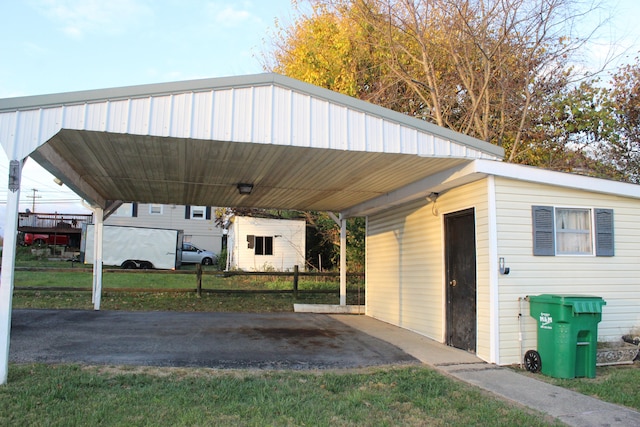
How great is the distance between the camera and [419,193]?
8.93m

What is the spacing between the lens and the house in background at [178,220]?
31203mm

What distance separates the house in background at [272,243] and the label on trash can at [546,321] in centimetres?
1705

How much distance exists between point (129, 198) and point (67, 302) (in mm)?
3345

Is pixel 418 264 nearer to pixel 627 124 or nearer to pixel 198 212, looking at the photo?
pixel 627 124

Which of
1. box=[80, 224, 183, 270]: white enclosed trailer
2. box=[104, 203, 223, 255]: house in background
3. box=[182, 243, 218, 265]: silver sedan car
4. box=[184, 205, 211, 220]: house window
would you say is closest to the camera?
box=[80, 224, 183, 270]: white enclosed trailer

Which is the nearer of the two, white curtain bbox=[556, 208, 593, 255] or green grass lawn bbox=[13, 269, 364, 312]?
white curtain bbox=[556, 208, 593, 255]

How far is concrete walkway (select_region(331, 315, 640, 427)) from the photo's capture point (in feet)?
15.4

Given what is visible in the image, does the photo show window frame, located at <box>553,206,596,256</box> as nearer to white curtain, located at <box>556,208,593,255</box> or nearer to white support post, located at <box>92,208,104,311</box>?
white curtain, located at <box>556,208,593,255</box>

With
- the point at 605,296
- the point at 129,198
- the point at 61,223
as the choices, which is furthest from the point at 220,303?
the point at 61,223

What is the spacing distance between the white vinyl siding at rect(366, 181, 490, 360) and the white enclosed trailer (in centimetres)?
1638

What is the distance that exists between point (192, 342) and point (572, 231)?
6.14 metres

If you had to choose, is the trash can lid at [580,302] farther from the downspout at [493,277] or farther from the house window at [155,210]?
the house window at [155,210]

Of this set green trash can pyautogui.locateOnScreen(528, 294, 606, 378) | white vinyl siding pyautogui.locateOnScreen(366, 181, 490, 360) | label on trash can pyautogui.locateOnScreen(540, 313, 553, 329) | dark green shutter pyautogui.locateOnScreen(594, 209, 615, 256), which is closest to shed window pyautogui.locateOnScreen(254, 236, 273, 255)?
white vinyl siding pyautogui.locateOnScreen(366, 181, 490, 360)

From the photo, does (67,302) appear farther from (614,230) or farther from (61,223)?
(61,223)
